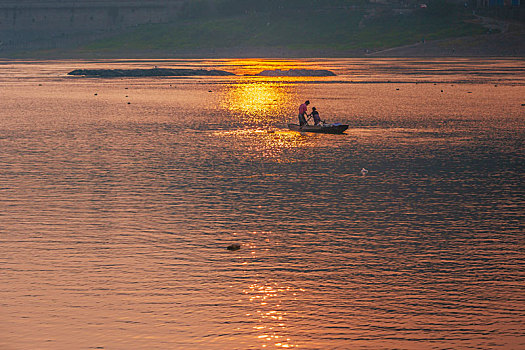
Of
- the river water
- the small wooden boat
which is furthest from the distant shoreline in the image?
the small wooden boat

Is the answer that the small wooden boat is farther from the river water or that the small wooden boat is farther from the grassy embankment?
the grassy embankment

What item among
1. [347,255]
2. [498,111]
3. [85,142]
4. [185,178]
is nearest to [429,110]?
[498,111]

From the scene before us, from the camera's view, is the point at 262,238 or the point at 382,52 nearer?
the point at 262,238

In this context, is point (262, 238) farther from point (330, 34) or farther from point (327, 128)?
point (330, 34)

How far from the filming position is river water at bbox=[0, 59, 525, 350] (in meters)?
14.4

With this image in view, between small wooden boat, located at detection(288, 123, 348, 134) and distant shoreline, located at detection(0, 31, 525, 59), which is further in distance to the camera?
distant shoreline, located at detection(0, 31, 525, 59)

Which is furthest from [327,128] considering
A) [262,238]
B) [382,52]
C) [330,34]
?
[330,34]

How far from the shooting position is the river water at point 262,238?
1440 centimetres

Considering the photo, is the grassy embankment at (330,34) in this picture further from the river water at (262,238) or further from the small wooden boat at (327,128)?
the river water at (262,238)

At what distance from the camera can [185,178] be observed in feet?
97.1

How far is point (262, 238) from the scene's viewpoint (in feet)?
67.5

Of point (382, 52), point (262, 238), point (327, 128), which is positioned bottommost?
point (262, 238)

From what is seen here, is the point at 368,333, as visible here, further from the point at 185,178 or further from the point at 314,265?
the point at 185,178

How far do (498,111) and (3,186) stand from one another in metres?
37.7
